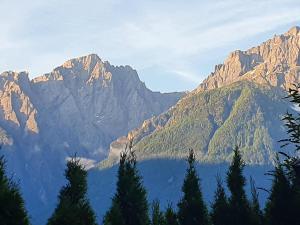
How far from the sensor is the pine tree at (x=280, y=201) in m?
60.9

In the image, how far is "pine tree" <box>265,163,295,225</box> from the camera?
60934 mm

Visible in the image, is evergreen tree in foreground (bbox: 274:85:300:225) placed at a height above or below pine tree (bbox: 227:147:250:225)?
below

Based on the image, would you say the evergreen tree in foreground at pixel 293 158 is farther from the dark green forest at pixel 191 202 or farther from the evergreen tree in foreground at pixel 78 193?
the evergreen tree in foreground at pixel 78 193

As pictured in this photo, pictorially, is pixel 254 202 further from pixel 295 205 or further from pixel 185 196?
pixel 295 205

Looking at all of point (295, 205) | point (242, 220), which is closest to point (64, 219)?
point (295, 205)

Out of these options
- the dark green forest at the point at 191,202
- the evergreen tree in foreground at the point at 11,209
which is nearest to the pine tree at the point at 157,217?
the dark green forest at the point at 191,202

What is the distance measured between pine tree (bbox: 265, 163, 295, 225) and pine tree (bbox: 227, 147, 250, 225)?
5.82 meters

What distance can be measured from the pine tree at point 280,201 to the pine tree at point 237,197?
5.82m

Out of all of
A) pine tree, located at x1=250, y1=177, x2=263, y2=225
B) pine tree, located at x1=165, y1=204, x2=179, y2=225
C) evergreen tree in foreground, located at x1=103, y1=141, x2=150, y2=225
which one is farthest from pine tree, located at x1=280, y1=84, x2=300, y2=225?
pine tree, located at x1=165, y1=204, x2=179, y2=225

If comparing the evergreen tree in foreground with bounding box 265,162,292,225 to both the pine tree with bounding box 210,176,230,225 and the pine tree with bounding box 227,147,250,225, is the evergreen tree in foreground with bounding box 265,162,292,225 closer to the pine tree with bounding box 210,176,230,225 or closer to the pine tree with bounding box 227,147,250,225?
the pine tree with bounding box 227,147,250,225

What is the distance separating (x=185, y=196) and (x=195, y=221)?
3.41 metres

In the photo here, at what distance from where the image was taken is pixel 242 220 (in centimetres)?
6894

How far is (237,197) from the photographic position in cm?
7025

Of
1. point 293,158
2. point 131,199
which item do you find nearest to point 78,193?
point 131,199
